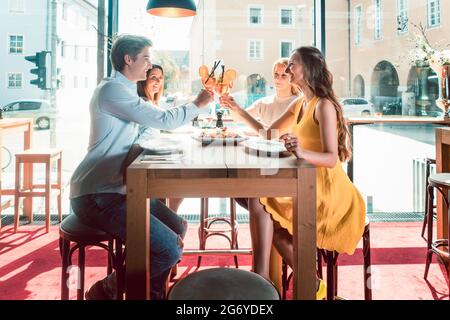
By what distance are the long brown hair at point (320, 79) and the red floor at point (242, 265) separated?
88 centimetres

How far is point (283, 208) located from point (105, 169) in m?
0.75

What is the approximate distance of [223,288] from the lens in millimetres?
1030

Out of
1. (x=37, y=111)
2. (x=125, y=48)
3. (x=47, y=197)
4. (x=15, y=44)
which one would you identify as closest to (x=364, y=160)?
(x=37, y=111)

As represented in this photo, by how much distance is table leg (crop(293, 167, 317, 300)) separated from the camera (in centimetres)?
128

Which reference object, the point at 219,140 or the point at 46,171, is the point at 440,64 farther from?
the point at 46,171

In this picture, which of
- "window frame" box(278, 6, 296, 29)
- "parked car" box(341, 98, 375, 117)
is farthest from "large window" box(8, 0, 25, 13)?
"parked car" box(341, 98, 375, 117)

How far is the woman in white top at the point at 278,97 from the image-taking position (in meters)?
2.88

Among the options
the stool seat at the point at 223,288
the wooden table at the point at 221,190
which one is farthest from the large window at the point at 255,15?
the stool seat at the point at 223,288

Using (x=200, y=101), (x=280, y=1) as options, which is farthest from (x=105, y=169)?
(x=280, y=1)

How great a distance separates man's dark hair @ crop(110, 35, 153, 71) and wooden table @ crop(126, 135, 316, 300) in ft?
2.31

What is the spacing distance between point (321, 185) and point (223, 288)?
0.83 m

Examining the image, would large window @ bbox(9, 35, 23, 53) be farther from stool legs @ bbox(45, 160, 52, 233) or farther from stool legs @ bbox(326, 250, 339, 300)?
stool legs @ bbox(326, 250, 339, 300)

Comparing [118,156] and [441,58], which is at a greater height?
[441,58]

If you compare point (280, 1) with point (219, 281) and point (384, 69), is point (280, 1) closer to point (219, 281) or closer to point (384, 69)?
point (384, 69)
